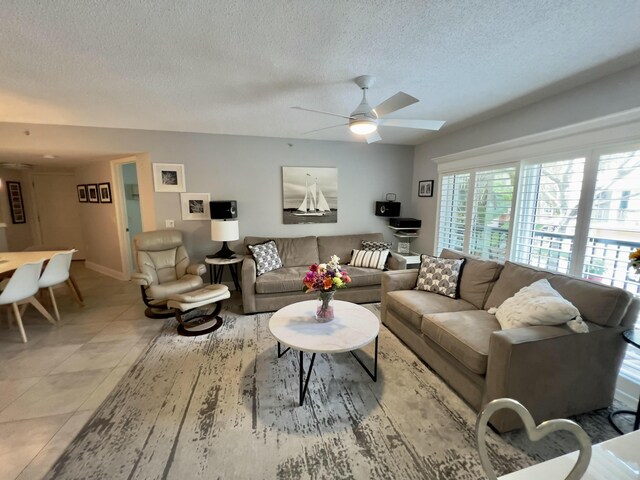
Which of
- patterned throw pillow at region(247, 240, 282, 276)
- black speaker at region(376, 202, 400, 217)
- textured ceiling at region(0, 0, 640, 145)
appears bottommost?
patterned throw pillow at region(247, 240, 282, 276)

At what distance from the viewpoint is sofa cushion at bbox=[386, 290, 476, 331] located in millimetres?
2467

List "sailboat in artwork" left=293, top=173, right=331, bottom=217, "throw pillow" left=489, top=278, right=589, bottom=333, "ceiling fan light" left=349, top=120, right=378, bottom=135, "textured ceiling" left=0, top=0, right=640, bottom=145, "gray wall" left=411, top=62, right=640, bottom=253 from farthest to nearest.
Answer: "sailboat in artwork" left=293, top=173, right=331, bottom=217 → "ceiling fan light" left=349, top=120, right=378, bottom=135 → "gray wall" left=411, top=62, right=640, bottom=253 → "throw pillow" left=489, top=278, right=589, bottom=333 → "textured ceiling" left=0, top=0, right=640, bottom=145

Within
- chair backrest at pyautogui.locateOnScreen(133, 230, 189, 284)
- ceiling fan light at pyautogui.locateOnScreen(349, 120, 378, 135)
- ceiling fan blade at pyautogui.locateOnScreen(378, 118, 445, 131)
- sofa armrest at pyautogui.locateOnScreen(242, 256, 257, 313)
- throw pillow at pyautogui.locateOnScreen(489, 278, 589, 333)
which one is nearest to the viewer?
throw pillow at pyautogui.locateOnScreen(489, 278, 589, 333)

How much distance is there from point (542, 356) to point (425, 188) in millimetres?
3267

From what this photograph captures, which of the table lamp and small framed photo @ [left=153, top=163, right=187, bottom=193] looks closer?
the table lamp

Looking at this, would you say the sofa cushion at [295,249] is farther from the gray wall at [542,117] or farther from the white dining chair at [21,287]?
the white dining chair at [21,287]

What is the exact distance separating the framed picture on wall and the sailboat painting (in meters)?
5.55

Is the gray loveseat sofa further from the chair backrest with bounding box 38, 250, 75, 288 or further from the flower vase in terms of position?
the chair backrest with bounding box 38, 250, 75, 288

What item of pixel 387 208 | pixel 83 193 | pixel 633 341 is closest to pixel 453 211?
pixel 387 208

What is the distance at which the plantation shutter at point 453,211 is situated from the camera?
146 inches

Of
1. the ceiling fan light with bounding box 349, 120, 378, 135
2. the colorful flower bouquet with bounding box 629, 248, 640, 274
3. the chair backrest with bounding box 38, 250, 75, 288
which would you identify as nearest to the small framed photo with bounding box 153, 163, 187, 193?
the chair backrest with bounding box 38, 250, 75, 288

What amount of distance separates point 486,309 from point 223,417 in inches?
92.8

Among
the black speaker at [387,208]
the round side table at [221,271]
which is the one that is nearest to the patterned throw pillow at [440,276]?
the black speaker at [387,208]

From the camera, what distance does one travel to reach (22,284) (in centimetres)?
280
